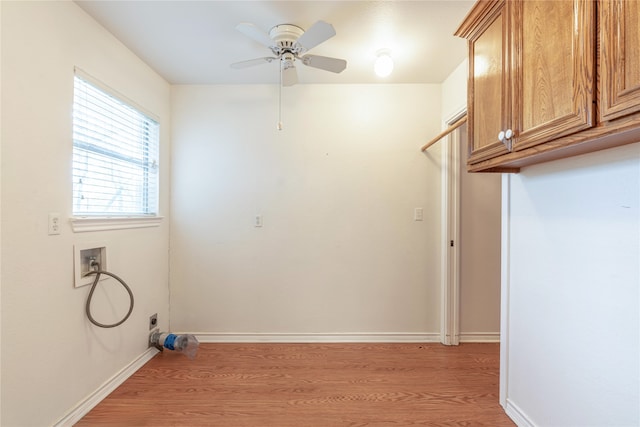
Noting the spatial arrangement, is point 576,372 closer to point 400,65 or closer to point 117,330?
point 400,65

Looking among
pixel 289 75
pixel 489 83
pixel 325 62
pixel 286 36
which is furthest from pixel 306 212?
pixel 489 83

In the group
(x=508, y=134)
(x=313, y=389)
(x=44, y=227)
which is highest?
(x=508, y=134)

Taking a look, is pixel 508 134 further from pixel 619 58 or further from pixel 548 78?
pixel 619 58

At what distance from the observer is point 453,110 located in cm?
236

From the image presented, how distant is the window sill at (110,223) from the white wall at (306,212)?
1.06 feet

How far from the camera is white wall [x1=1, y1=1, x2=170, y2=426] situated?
1285 mm

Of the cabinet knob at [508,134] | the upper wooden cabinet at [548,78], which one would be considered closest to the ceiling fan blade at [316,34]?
the upper wooden cabinet at [548,78]

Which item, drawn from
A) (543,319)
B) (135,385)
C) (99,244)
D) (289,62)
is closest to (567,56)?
(543,319)

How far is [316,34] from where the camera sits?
1560 millimetres

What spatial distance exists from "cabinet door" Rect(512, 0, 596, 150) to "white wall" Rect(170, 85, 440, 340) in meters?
1.41

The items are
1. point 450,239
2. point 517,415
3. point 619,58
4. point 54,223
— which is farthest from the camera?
point 450,239

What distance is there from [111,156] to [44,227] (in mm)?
706

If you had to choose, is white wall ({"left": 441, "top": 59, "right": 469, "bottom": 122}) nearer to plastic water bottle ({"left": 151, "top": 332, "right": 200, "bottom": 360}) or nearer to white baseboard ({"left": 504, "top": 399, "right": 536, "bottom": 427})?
white baseboard ({"left": 504, "top": 399, "right": 536, "bottom": 427})

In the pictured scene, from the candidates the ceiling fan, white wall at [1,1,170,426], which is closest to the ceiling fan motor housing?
the ceiling fan
